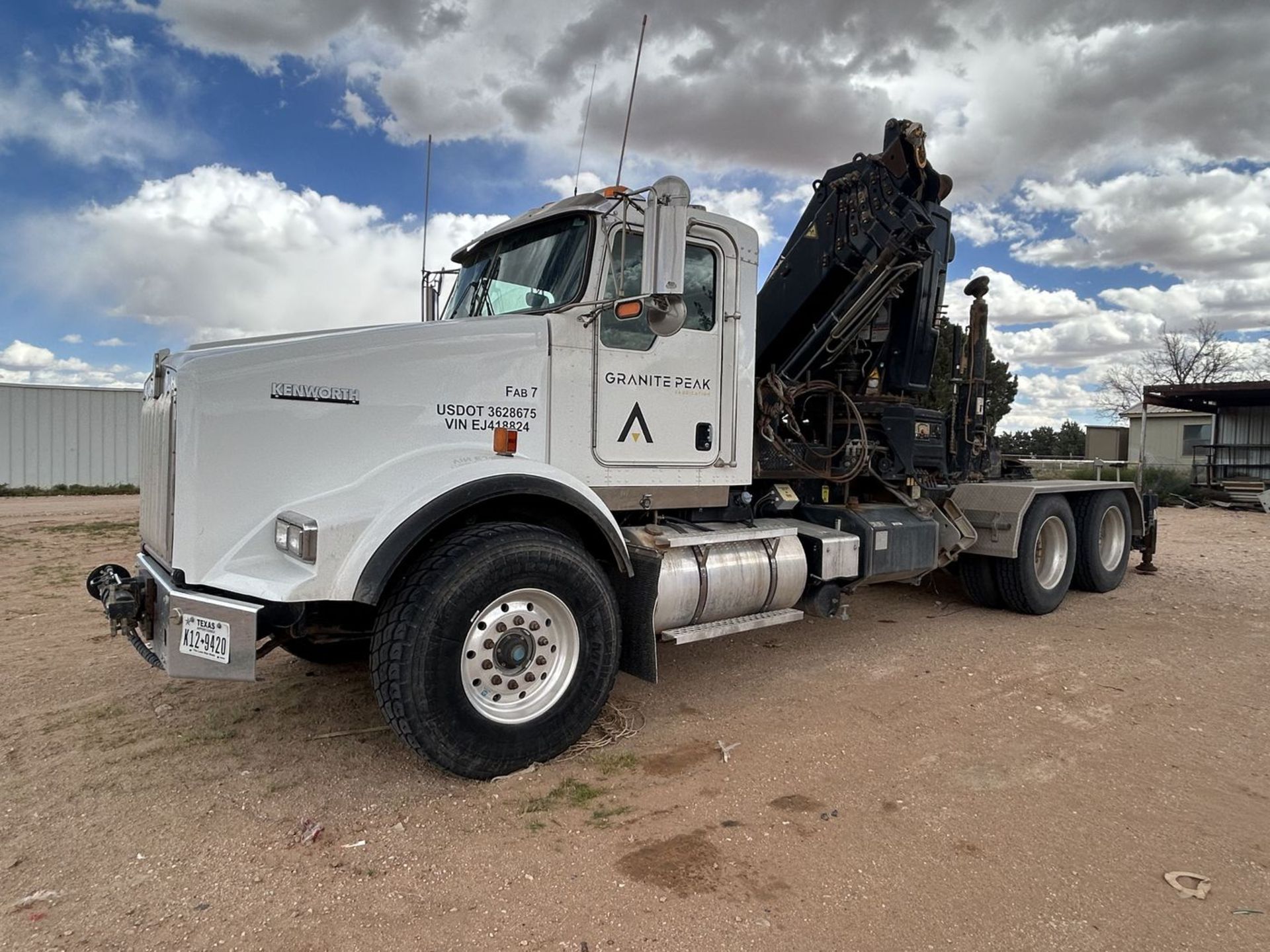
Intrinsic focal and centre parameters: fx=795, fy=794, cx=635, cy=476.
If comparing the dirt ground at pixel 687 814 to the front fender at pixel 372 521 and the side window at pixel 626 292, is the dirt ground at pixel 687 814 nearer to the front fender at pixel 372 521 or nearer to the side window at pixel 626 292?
the front fender at pixel 372 521

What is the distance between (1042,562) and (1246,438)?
59.5 feet

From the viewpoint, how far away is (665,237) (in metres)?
3.76

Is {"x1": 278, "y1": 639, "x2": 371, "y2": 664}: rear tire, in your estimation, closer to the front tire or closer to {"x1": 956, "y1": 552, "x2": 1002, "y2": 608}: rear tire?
the front tire

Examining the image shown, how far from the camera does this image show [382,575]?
3293 millimetres

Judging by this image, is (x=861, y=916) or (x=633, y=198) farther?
(x=633, y=198)

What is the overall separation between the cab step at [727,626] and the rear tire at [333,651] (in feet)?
5.90

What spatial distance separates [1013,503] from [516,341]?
15.5 ft

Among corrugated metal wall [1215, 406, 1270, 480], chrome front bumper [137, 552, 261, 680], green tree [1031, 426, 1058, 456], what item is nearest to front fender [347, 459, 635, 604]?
chrome front bumper [137, 552, 261, 680]

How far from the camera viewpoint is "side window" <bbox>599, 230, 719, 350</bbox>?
431cm

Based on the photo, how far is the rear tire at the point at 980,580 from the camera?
22.9 ft

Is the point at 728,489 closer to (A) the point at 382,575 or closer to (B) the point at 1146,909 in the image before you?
(A) the point at 382,575

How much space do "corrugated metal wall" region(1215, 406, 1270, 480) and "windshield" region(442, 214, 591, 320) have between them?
2234 centimetres

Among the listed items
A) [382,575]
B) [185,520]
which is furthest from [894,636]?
[185,520]

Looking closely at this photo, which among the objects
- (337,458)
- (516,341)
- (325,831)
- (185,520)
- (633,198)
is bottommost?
(325,831)
